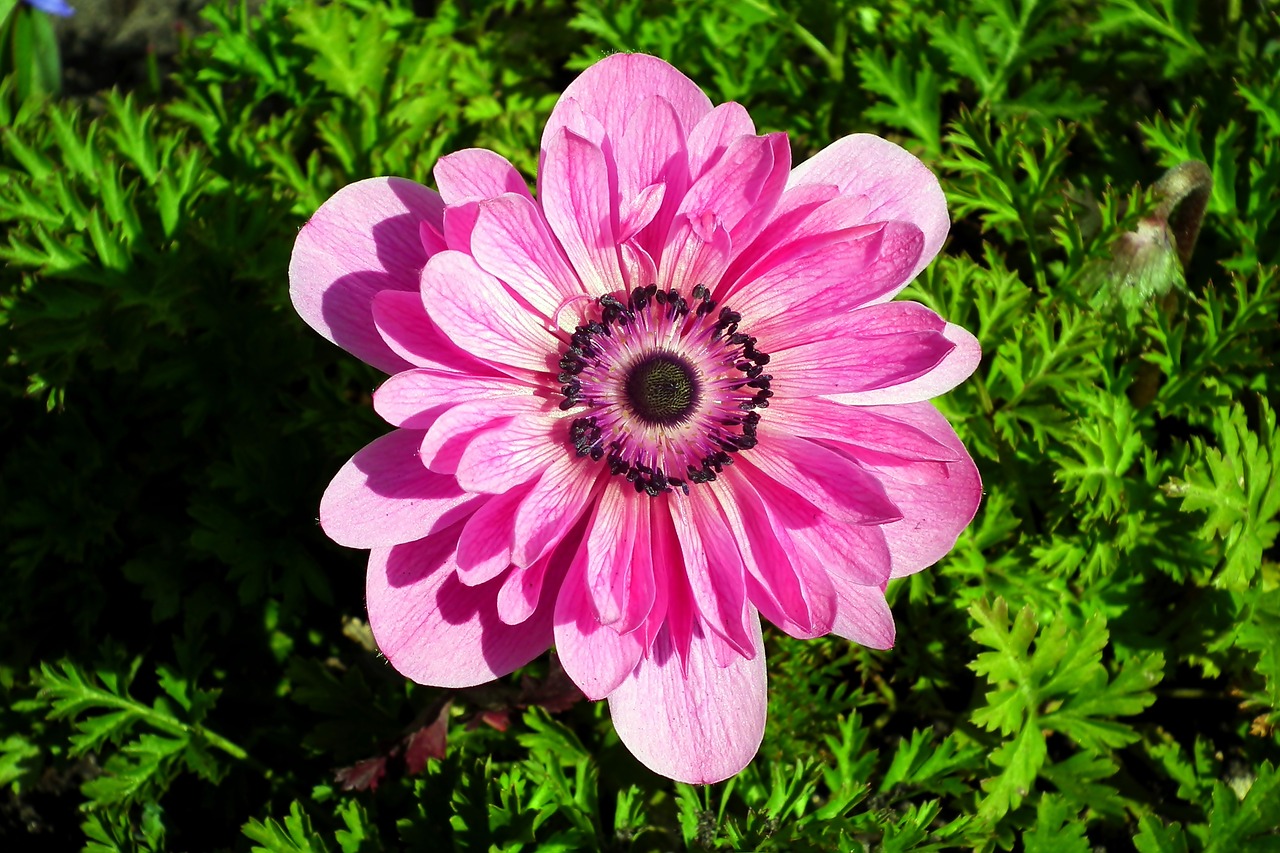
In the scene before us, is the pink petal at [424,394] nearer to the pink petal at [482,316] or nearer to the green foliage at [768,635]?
the pink petal at [482,316]

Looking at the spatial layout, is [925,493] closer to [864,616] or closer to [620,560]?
[864,616]

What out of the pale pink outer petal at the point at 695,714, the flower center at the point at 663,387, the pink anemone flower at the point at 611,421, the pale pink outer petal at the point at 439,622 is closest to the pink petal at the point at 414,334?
the pink anemone flower at the point at 611,421

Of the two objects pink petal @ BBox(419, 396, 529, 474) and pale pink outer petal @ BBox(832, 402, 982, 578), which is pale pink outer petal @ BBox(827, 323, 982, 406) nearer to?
pale pink outer petal @ BBox(832, 402, 982, 578)

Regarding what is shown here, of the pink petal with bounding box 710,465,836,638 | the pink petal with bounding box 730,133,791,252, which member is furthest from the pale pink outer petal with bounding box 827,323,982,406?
the pink petal with bounding box 730,133,791,252

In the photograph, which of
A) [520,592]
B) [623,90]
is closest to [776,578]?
[520,592]

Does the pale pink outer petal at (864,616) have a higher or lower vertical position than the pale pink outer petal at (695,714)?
higher

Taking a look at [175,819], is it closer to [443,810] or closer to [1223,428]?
[443,810]
